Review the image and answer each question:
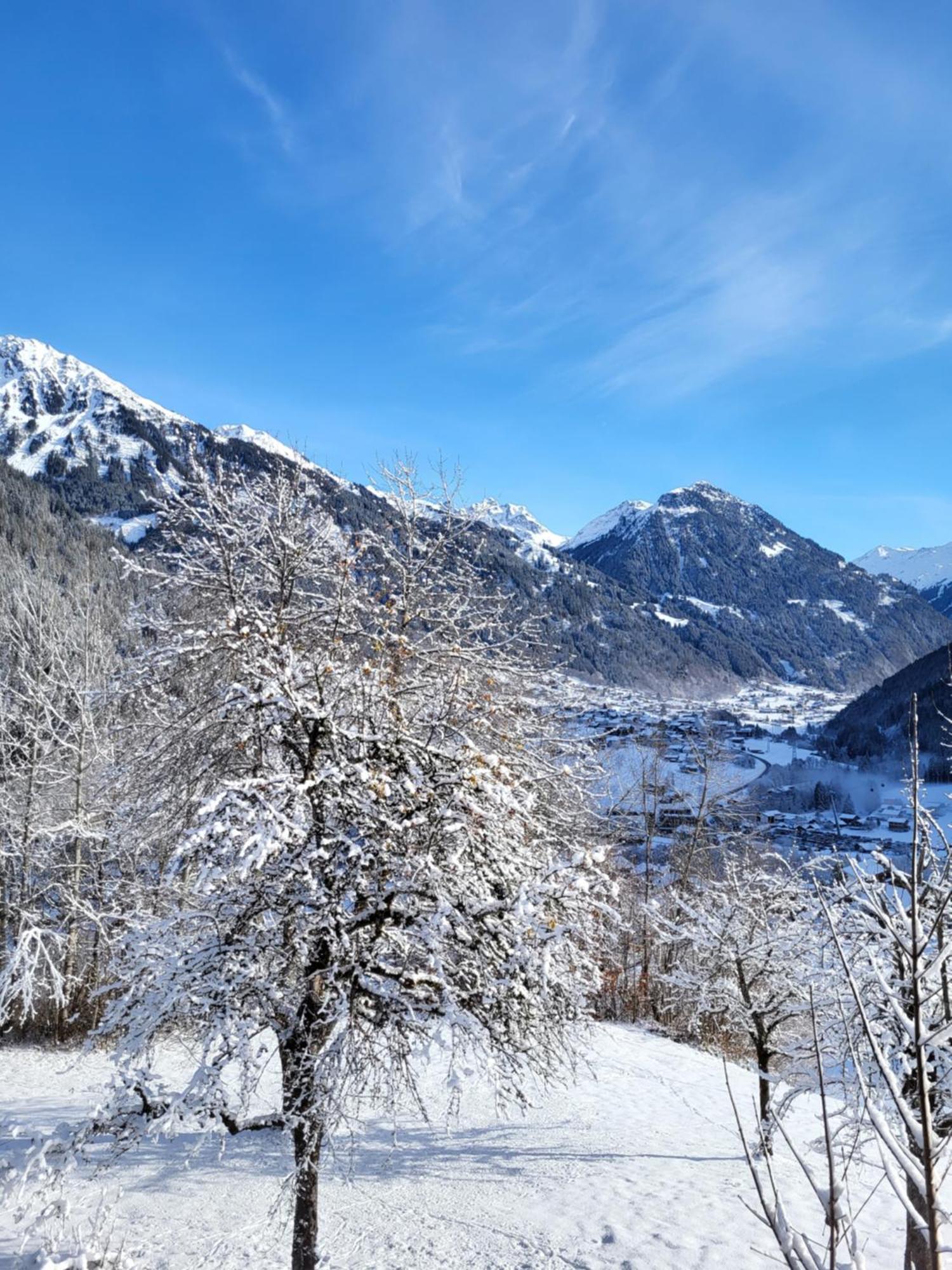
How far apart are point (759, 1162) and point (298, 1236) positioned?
785 centimetres

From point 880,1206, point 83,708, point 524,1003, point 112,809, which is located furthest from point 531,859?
point 83,708

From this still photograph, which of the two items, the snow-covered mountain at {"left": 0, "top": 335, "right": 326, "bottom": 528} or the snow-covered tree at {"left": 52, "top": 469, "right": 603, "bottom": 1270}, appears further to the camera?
the snow-covered mountain at {"left": 0, "top": 335, "right": 326, "bottom": 528}

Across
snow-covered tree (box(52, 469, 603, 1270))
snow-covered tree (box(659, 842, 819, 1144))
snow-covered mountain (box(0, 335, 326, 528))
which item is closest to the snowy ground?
snow-covered tree (box(52, 469, 603, 1270))

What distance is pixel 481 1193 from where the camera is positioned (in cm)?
877

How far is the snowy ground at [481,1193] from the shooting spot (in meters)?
7.36

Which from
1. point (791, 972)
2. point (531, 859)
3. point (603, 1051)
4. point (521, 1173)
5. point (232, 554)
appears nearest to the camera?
point (531, 859)

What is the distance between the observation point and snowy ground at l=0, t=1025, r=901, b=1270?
7.36 m

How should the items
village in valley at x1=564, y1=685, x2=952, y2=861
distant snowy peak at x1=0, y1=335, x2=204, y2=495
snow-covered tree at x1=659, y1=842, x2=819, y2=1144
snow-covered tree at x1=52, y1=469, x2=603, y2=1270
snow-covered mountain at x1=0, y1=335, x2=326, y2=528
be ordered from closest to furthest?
snow-covered tree at x1=52, y1=469, x2=603, y2=1270 < snow-covered tree at x1=659, y1=842, x2=819, y2=1144 < village in valley at x1=564, y1=685, x2=952, y2=861 < snow-covered mountain at x1=0, y1=335, x2=326, y2=528 < distant snowy peak at x1=0, y1=335, x2=204, y2=495

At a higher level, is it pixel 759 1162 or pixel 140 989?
pixel 140 989

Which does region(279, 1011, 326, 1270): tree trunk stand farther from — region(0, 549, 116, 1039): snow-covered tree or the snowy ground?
region(0, 549, 116, 1039): snow-covered tree

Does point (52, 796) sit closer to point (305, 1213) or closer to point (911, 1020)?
point (305, 1213)

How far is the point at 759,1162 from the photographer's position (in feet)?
34.7

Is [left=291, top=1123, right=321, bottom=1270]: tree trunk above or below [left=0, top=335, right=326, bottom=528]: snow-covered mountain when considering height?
below

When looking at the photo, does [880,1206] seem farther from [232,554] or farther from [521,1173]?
[232,554]
